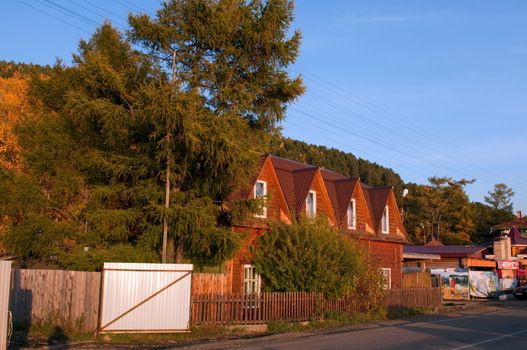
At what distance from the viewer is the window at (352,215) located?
32.3 metres

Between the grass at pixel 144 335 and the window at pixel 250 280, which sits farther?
the window at pixel 250 280

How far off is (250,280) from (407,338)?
942 centimetres

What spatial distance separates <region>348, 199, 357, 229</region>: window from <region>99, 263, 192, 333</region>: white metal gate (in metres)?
15.8

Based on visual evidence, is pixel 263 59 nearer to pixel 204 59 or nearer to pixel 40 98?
pixel 204 59

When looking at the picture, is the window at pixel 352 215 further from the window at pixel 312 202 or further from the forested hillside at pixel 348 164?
the forested hillside at pixel 348 164

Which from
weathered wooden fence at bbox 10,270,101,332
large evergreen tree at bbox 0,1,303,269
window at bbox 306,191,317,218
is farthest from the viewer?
window at bbox 306,191,317,218

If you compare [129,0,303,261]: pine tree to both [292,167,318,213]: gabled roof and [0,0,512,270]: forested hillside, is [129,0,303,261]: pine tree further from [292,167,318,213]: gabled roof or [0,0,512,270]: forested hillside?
[292,167,318,213]: gabled roof

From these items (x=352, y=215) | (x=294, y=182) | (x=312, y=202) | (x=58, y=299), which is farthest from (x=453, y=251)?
(x=58, y=299)

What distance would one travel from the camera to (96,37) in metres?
25.0

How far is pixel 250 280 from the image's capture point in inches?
998

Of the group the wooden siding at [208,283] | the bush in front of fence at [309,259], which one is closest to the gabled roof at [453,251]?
the bush in front of fence at [309,259]

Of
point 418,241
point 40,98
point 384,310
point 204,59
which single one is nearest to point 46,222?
point 40,98

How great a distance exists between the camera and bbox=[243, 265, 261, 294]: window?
25141 millimetres

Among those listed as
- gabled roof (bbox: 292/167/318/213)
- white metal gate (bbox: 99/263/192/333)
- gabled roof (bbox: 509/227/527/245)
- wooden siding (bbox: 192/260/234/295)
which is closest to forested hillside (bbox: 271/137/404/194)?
gabled roof (bbox: 509/227/527/245)
